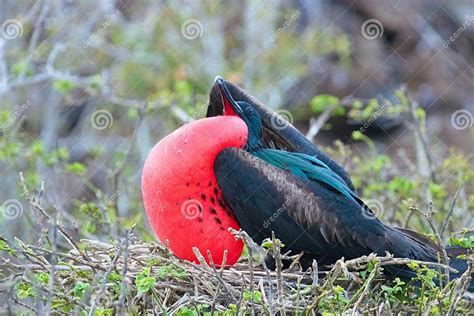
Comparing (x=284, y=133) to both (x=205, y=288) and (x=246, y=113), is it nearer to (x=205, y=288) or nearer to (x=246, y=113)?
(x=246, y=113)

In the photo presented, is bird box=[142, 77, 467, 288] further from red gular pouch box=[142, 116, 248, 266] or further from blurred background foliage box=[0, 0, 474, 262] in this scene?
blurred background foliage box=[0, 0, 474, 262]

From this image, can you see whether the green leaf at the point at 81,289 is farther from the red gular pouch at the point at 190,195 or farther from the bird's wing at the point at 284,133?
the bird's wing at the point at 284,133

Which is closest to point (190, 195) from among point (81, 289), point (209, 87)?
point (81, 289)

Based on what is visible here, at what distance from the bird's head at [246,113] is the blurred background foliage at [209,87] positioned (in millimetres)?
950

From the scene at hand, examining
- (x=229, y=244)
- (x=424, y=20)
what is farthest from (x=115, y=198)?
(x=424, y=20)

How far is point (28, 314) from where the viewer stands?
4.52 meters

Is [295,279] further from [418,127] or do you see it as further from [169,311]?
[418,127]

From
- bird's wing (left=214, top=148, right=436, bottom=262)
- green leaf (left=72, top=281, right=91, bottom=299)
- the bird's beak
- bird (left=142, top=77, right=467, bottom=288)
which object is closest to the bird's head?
the bird's beak

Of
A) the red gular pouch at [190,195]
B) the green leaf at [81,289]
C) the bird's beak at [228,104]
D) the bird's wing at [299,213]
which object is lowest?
the green leaf at [81,289]

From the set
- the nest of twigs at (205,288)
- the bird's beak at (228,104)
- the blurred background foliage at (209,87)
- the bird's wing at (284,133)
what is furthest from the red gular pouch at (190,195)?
the blurred background foliage at (209,87)

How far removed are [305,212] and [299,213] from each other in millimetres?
30

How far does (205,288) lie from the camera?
436 centimetres

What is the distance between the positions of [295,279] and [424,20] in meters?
7.96

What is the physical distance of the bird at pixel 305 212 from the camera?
4703 millimetres
